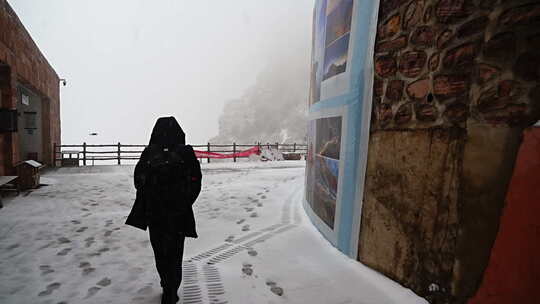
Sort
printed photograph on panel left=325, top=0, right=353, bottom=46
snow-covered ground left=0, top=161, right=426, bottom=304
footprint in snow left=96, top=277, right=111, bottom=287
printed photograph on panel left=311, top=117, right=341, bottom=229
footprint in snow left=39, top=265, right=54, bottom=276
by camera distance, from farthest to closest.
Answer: printed photograph on panel left=311, top=117, right=341, bottom=229 < printed photograph on panel left=325, top=0, right=353, bottom=46 < footprint in snow left=39, top=265, right=54, bottom=276 < footprint in snow left=96, top=277, right=111, bottom=287 < snow-covered ground left=0, top=161, right=426, bottom=304

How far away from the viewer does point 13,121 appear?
6.92 m

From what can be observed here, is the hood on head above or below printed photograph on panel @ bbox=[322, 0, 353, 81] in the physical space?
below

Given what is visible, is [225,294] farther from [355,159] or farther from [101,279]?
[355,159]

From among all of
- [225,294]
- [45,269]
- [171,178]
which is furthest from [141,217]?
[45,269]

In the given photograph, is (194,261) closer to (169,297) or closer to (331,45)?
(169,297)

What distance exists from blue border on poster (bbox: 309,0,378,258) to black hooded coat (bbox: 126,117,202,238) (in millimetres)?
1819

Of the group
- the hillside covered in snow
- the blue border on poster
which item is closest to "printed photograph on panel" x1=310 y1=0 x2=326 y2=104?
the blue border on poster

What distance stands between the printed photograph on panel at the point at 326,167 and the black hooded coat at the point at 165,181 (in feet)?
6.52

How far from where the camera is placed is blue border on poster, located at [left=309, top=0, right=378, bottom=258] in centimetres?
317

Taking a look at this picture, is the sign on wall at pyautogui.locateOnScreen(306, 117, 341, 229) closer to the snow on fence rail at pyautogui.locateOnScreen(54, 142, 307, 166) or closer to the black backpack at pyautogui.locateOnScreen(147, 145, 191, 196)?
the black backpack at pyautogui.locateOnScreen(147, 145, 191, 196)

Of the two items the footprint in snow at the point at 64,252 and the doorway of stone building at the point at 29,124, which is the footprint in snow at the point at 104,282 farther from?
the doorway of stone building at the point at 29,124

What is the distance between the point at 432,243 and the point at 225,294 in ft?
6.17

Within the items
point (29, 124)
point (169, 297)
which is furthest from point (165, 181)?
point (29, 124)

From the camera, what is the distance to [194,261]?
11.4 feet
